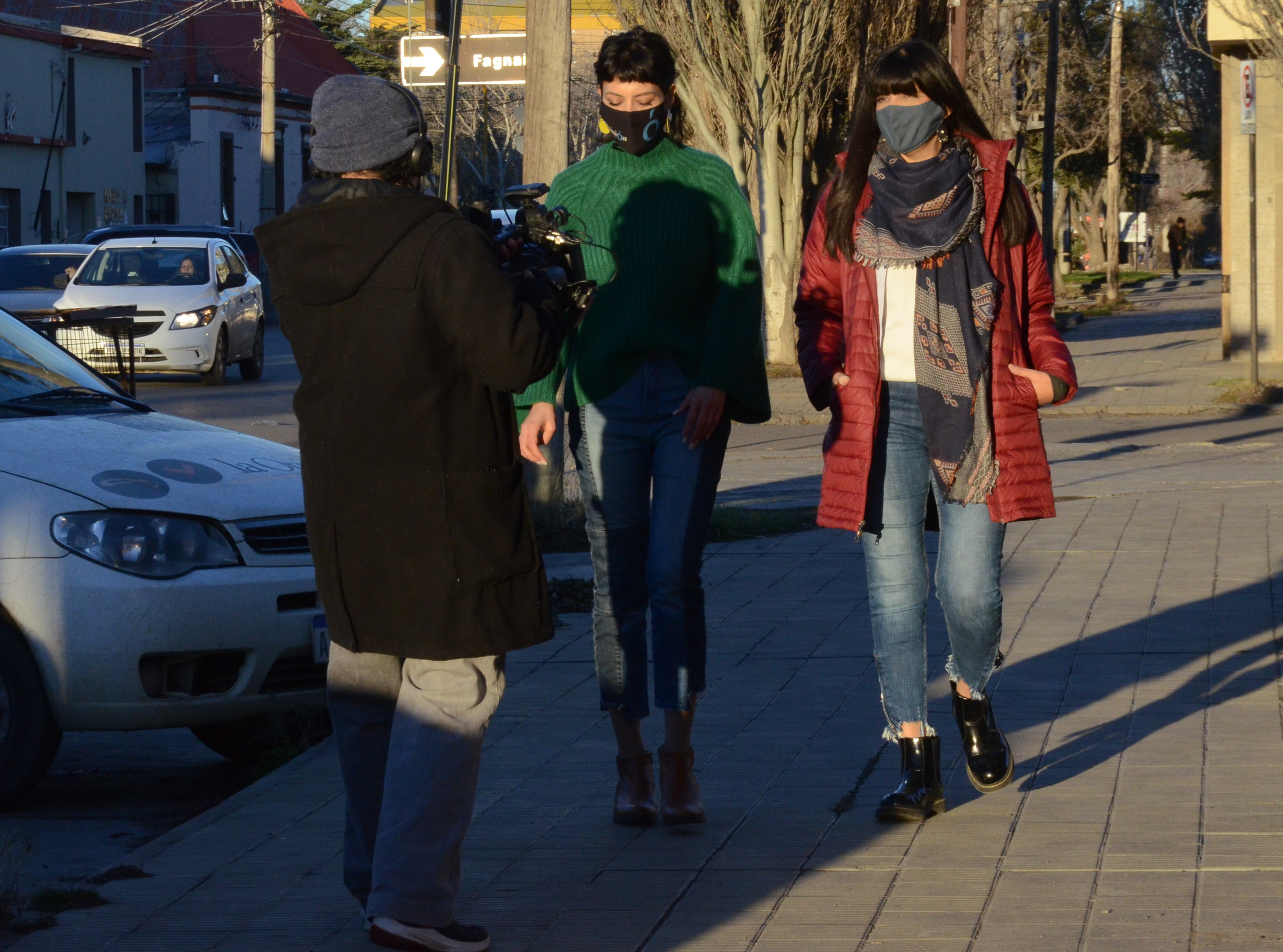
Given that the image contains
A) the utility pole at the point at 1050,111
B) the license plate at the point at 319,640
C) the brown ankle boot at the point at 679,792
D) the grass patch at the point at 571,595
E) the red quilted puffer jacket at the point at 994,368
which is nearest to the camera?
the red quilted puffer jacket at the point at 994,368

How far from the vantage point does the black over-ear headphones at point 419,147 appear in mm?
3590

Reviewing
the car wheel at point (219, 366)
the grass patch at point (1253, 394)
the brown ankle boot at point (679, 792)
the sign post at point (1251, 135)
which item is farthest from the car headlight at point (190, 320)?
the brown ankle boot at point (679, 792)

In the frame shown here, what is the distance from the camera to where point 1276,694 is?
5.79 metres

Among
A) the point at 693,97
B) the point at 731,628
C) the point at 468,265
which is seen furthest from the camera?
the point at 693,97

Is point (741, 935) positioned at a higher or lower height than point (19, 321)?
lower

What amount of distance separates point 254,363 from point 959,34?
9.82 meters

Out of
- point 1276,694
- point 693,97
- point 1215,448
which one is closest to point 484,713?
point 1276,694

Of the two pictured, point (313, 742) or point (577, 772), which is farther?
point (313, 742)

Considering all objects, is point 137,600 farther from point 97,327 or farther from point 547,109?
point 547,109

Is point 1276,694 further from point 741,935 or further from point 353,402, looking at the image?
point 353,402

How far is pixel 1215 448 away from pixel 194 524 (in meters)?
10.8

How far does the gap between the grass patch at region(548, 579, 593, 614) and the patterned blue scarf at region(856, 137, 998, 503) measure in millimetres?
3456

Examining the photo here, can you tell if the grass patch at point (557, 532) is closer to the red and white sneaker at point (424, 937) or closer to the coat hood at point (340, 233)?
the red and white sneaker at point (424, 937)

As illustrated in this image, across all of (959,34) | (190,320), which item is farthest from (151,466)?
(959,34)
